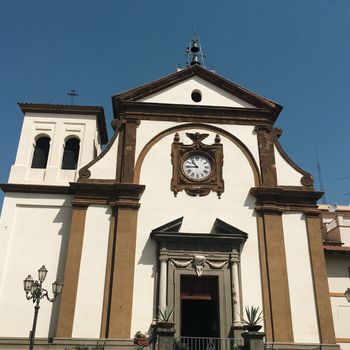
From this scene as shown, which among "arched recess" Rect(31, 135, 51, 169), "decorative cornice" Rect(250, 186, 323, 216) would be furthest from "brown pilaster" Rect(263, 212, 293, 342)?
"arched recess" Rect(31, 135, 51, 169)

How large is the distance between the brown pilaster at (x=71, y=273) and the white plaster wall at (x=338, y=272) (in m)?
11.1

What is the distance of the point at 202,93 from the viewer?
70.4ft

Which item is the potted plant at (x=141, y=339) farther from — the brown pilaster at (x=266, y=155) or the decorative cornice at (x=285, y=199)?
the brown pilaster at (x=266, y=155)

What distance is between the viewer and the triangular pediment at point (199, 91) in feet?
69.1

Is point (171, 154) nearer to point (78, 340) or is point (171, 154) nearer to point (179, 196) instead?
point (179, 196)

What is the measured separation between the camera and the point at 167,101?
2108 cm

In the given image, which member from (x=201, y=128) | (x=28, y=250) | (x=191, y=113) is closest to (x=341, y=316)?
(x=201, y=128)

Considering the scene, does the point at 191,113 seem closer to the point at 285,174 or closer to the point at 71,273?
the point at 285,174

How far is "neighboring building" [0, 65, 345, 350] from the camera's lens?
16953 millimetres

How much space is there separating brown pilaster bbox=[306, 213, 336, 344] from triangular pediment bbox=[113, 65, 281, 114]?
235 inches

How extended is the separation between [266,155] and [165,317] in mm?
8661

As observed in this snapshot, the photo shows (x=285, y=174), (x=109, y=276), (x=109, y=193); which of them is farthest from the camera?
(x=285, y=174)

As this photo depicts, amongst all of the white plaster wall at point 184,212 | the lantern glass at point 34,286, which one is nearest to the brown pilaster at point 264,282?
the white plaster wall at point 184,212

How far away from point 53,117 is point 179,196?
25.4ft
